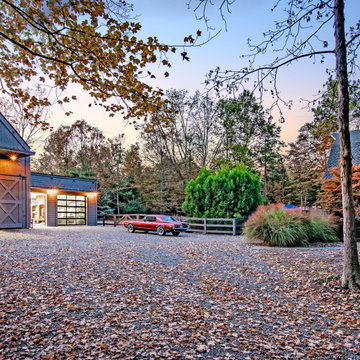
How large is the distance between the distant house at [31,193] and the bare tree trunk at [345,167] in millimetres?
14959

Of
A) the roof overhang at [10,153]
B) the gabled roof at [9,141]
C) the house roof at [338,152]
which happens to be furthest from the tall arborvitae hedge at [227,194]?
the gabled roof at [9,141]

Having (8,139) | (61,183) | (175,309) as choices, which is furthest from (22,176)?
(175,309)

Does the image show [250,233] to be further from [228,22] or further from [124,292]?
[228,22]

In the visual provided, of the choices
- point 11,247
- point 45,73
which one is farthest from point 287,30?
point 11,247

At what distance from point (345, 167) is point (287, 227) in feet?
17.8

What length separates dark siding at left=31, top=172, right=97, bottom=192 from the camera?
21.0 m

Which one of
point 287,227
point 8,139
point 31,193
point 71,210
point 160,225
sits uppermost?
point 8,139

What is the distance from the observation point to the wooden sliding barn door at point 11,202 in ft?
50.0

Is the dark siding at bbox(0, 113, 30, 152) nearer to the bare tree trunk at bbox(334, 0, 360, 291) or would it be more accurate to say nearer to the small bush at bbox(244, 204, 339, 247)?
the small bush at bbox(244, 204, 339, 247)

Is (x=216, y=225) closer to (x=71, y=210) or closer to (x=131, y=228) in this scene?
(x=131, y=228)

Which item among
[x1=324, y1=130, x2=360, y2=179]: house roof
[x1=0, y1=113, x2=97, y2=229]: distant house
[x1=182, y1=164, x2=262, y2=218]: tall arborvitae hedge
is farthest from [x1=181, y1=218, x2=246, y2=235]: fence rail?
[x1=0, y1=113, x2=97, y2=229]: distant house

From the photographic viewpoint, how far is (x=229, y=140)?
2492 centimetres

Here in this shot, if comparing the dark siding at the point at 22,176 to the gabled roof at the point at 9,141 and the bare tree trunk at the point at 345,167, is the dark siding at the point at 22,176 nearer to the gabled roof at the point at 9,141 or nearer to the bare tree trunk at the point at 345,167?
the gabled roof at the point at 9,141

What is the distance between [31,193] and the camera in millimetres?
23703
